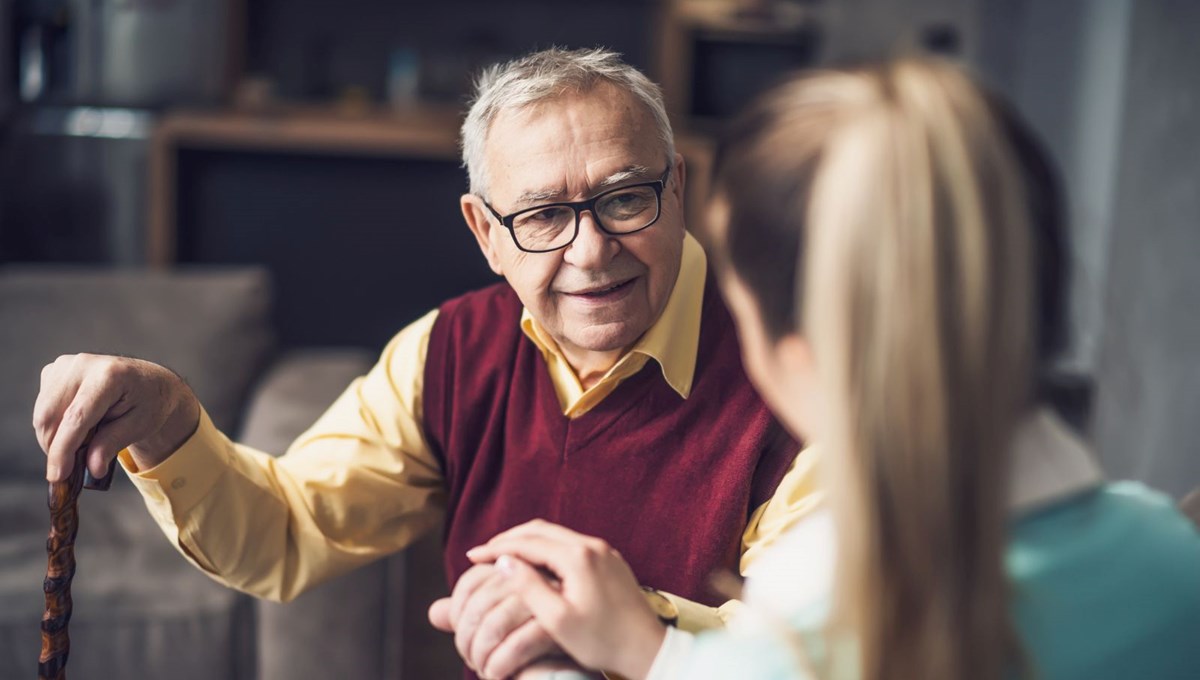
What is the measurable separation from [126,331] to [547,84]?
150 cm

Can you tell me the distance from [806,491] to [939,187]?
58cm

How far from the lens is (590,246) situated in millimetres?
1247

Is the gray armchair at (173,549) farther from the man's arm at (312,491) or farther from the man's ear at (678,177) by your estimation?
the man's ear at (678,177)

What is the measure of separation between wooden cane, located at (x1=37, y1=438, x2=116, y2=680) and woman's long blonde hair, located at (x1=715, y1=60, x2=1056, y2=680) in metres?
0.70

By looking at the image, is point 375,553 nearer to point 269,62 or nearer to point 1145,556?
point 1145,556

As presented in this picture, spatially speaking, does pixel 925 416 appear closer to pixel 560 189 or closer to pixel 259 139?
pixel 560 189

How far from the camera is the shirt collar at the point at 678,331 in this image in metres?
1.31

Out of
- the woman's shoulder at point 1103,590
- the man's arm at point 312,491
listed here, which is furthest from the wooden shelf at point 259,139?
the woman's shoulder at point 1103,590

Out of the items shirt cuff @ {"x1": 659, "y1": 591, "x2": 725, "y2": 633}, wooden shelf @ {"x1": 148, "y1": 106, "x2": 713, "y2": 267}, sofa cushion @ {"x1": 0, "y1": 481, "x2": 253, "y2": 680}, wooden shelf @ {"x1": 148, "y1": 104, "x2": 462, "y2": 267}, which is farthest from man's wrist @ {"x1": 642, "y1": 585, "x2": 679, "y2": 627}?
wooden shelf @ {"x1": 148, "y1": 104, "x2": 462, "y2": 267}

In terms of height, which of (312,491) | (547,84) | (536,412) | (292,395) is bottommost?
(292,395)

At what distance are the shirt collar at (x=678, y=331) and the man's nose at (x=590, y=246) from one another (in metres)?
0.11

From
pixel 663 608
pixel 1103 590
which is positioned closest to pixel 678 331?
pixel 663 608

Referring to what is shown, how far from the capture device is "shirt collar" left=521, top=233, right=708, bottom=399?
1309 mm

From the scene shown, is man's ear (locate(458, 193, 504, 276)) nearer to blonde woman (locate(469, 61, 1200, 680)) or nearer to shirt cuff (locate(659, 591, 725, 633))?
shirt cuff (locate(659, 591, 725, 633))
